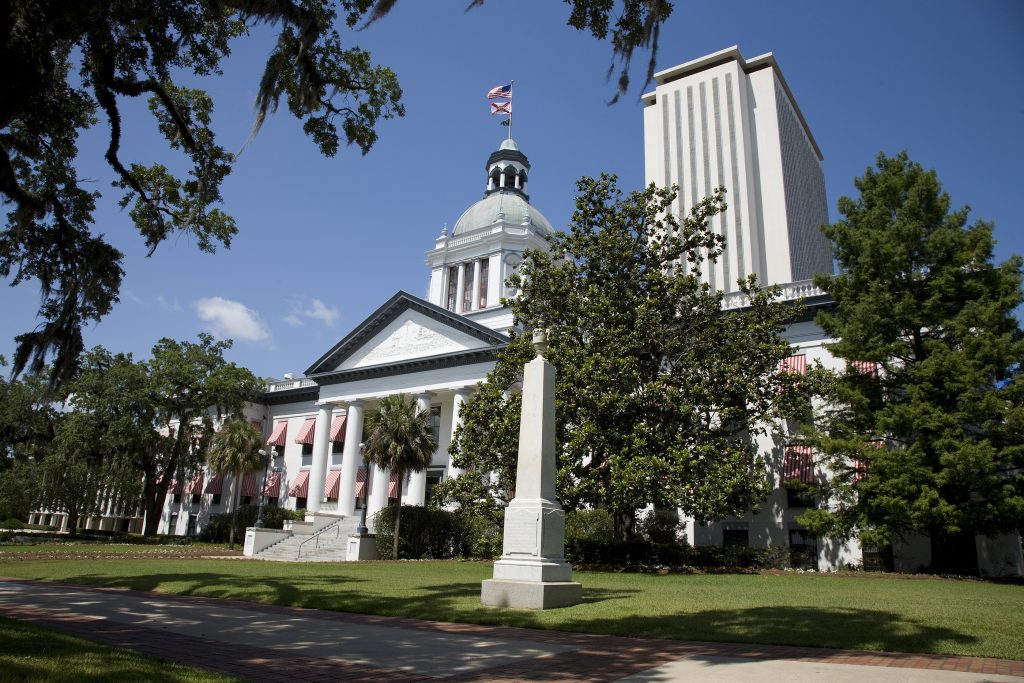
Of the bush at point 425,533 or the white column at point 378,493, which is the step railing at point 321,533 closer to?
the white column at point 378,493

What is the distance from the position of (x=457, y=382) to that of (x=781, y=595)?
2680 cm

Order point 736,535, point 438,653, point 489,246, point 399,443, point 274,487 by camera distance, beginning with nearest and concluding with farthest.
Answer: point 438,653 < point 736,535 < point 399,443 < point 274,487 < point 489,246

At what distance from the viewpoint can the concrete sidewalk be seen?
6.42 m

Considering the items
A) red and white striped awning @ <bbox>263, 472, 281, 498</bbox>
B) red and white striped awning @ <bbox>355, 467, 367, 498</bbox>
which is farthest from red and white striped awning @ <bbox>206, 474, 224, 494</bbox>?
red and white striped awning @ <bbox>355, 467, 367, 498</bbox>

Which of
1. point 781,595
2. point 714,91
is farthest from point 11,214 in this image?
point 714,91

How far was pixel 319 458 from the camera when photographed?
43781mm

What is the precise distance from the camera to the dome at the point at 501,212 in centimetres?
5794

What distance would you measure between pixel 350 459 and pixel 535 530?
31905mm

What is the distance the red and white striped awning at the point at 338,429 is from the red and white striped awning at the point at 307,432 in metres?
1.69

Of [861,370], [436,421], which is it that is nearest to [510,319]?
[436,421]

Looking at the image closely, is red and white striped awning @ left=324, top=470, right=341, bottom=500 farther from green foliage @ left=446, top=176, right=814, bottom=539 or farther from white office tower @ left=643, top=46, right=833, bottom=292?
white office tower @ left=643, top=46, right=833, bottom=292

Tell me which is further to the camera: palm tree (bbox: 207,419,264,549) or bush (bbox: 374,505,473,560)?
palm tree (bbox: 207,419,264,549)

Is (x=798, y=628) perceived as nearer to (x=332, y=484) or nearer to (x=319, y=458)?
(x=319, y=458)

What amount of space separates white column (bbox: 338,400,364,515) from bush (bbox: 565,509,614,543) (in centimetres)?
1788
